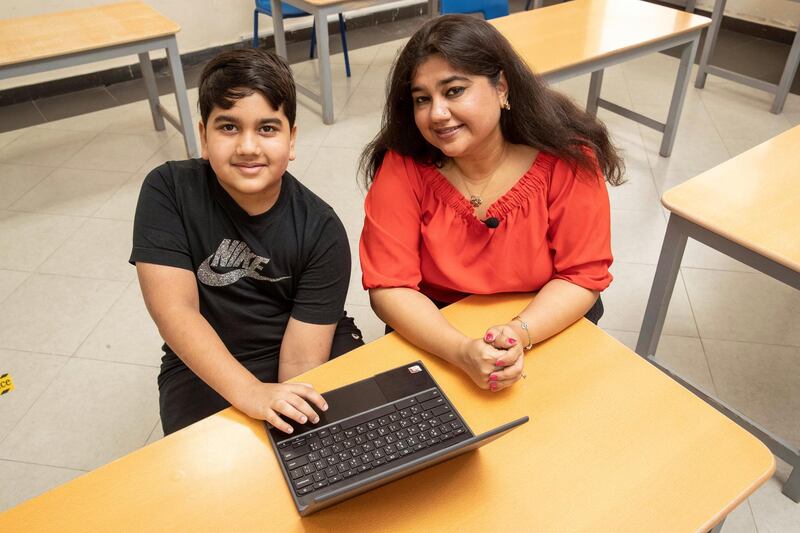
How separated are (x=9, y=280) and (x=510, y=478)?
223 centimetres

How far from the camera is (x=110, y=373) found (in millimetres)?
1960

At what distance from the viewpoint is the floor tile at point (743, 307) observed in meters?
2.13

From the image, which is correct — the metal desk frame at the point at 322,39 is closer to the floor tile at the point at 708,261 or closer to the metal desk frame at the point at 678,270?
the floor tile at the point at 708,261

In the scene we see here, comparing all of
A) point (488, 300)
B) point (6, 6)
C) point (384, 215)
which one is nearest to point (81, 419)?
point (384, 215)

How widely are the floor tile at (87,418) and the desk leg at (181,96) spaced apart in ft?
4.42

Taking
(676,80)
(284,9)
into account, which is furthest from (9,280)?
(676,80)

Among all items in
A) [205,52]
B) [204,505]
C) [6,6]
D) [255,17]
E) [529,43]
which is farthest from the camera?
[205,52]

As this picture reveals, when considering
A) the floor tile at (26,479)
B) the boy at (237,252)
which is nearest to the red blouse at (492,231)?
the boy at (237,252)

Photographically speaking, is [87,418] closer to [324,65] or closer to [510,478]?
[510,478]

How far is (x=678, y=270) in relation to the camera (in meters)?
1.61

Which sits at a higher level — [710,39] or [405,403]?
[405,403]

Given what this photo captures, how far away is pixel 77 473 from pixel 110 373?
380 millimetres

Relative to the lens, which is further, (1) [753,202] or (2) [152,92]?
(2) [152,92]

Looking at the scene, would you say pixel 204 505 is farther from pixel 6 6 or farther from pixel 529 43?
pixel 6 6
